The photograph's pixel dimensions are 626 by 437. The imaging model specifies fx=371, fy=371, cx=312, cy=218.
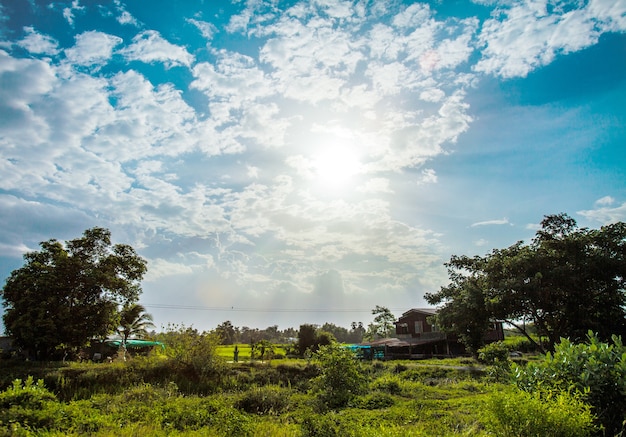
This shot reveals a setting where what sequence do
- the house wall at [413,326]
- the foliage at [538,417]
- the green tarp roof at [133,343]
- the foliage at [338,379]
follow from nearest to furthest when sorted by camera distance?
1. the foliage at [538,417]
2. the foliage at [338,379]
3. the green tarp roof at [133,343]
4. the house wall at [413,326]

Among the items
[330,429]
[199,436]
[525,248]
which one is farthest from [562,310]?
[199,436]

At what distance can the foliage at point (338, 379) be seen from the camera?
13.7 meters

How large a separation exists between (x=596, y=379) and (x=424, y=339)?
1737 inches

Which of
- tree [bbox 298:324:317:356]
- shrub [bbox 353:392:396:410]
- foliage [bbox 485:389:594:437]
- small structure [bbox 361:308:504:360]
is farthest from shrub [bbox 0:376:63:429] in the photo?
small structure [bbox 361:308:504:360]

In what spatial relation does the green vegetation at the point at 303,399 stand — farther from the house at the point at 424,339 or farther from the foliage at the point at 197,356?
the house at the point at 424,339

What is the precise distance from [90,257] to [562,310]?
30947mm

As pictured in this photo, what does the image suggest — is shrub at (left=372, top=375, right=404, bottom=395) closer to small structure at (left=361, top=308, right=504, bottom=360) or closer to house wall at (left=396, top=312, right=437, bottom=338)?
small structure at (left=361, top=308, right=504, bottom=360)

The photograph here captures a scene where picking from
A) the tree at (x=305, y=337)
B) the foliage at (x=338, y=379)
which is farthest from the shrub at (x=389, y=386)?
the tree at (x=305, y=337)

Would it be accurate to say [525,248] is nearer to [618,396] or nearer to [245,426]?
[618,396]

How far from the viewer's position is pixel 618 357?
6.30 meters

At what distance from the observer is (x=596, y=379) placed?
20.3ft

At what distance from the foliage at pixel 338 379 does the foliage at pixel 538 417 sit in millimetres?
8841

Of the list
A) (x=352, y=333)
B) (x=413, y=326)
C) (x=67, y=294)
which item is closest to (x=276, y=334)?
(x=352, y=333)

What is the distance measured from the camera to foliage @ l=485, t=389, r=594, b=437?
Answer: 4.95m
